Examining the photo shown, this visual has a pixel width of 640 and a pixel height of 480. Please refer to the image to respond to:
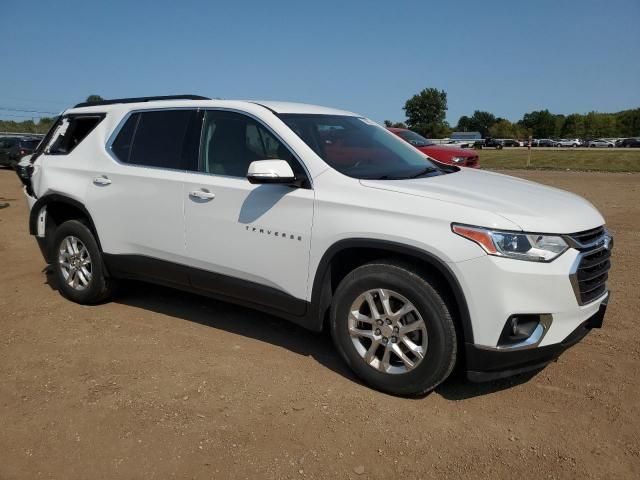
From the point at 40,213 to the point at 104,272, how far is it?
98 cm

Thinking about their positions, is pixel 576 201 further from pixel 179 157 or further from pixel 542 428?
pixel 179 157

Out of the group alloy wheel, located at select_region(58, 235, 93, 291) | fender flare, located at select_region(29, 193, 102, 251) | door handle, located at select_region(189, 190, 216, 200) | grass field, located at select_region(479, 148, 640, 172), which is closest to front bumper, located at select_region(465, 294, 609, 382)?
door handle, located at select_region(189, 190, 216, 200)

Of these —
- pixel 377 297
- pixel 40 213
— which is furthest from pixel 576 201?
pixel 40 213

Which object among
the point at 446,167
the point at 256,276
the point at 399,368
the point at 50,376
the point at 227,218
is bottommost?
the point at 50,376

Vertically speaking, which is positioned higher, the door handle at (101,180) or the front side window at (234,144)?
the front side window at (234,144)

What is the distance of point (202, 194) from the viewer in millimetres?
4082

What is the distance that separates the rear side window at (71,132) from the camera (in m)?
5.06

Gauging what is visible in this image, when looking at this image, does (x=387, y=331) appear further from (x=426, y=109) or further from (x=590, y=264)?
(x=426, y=109)

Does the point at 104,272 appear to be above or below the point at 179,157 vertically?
below

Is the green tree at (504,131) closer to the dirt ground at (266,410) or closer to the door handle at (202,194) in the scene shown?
the dirt ground at (266,410)

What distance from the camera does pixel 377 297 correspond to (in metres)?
3.47

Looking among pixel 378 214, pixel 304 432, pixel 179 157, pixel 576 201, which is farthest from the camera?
pixel 179 157

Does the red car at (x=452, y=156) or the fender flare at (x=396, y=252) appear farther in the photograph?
the red car at (x=452, y=156)

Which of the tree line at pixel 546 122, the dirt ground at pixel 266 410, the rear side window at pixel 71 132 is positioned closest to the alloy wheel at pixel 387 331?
the dirt ground at pixel 266 410
